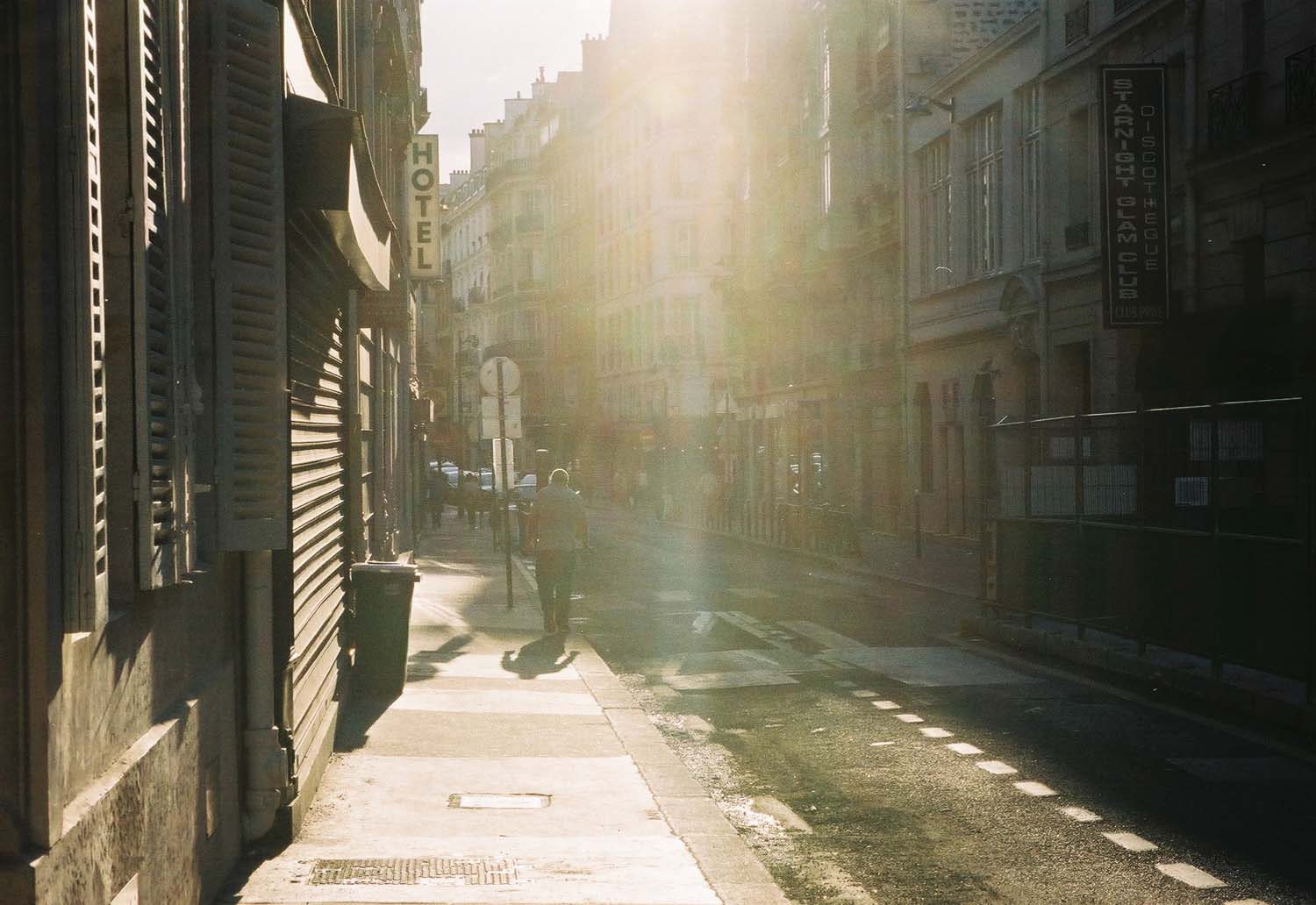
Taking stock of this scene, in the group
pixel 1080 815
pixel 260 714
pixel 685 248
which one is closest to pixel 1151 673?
pixel 1080 815

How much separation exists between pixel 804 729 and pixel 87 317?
8.04 m

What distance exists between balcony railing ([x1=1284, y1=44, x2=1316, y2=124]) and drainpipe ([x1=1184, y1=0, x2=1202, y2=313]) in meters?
2.73

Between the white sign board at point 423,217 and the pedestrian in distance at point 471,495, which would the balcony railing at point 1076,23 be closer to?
the white sign board at point 423,217

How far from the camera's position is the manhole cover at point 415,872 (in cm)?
669

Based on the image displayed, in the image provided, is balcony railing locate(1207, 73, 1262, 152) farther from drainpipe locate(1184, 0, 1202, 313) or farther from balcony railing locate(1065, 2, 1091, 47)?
balcony railing locate(1065, 2, 1091, 47)

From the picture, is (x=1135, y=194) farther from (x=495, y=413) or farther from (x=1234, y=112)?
(x=495, y=413)

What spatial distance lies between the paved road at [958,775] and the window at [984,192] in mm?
18822

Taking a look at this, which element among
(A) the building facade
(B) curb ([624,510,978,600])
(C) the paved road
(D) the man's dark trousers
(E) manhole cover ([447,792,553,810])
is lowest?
(B) curb ([624,510,978,600])

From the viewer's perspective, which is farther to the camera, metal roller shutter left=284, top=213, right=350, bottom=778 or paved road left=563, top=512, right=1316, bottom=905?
metal roller shutter left=284, top=213, right=350, bottom=778

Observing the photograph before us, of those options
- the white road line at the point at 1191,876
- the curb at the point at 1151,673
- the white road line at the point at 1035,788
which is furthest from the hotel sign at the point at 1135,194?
the white road line at the point at 1191,876

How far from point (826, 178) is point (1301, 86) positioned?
2675 centimetres

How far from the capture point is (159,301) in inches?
203

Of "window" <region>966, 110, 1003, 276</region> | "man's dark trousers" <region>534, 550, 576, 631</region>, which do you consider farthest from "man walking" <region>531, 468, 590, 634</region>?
"window" <region>966, 110, 1003, 276</region>

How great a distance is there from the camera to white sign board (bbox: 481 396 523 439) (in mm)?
23203
